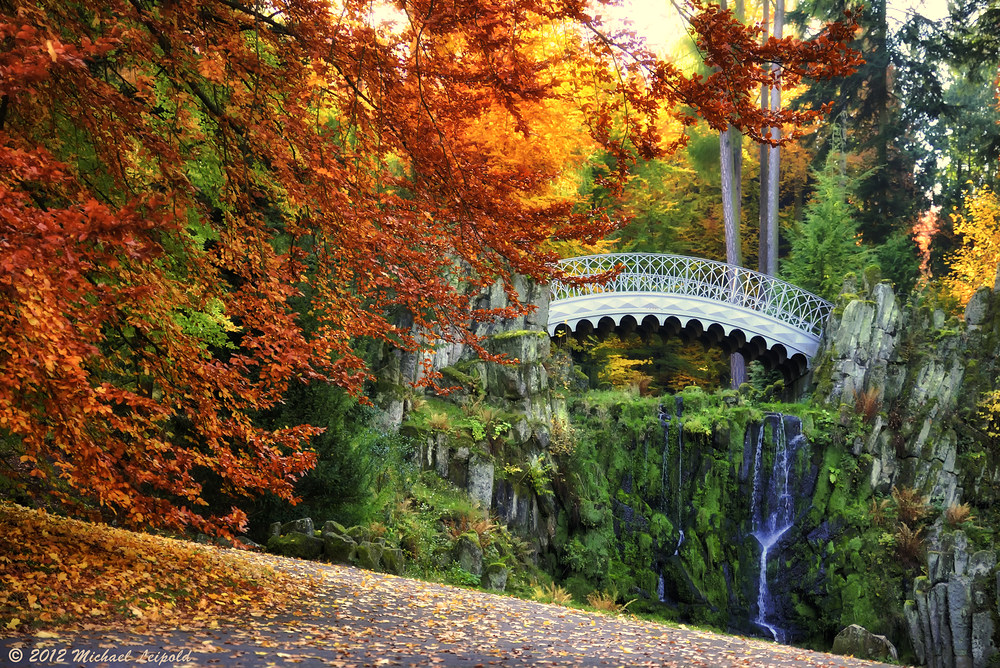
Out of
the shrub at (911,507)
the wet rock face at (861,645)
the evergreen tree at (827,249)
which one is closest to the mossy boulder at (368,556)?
the wet rock face at (861,645)

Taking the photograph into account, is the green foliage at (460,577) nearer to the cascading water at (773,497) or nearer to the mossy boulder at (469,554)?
the mossy boulder at (469,554)

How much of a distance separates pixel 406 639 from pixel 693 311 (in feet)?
58.9

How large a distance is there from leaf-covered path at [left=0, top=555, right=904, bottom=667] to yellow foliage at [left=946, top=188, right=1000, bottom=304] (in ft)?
55.7

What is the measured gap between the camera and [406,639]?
5.94m

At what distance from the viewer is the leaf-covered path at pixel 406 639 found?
4801mm

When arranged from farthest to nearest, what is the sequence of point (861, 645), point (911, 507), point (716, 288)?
point (716, 288)
point (911, 507)
point (861, 645)

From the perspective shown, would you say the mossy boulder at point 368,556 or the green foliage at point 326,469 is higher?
the green foliage at point 326,469

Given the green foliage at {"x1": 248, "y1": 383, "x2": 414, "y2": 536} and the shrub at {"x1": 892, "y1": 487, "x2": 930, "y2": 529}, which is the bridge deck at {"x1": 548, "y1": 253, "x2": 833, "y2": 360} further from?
the green foliage at {"x1": 248, "y1": 383, "x2": 414, "y2": 536}

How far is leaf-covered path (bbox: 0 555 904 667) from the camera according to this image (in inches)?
189

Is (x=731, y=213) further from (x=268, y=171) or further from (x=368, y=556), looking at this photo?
(x=268, y=171)

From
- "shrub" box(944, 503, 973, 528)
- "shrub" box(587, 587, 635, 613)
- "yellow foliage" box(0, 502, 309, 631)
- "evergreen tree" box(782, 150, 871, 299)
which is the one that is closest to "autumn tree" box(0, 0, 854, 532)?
"yellow foliage" box(0, 502, 309, 631)

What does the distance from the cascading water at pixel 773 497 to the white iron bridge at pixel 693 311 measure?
14.2 ft

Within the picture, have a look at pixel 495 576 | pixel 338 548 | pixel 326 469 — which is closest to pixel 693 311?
pixel 495 576

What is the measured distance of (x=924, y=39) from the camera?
26422 millimetres
